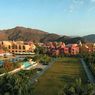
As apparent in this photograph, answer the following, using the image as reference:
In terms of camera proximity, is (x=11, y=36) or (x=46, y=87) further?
(x=11, y=36)

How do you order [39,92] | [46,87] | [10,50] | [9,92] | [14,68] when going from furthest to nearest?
[10,50] < [14,68] < [46,87] < [39,92] < [9,92]

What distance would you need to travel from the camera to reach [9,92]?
15977 mm

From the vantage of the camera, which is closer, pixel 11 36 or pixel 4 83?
pixel 4 83

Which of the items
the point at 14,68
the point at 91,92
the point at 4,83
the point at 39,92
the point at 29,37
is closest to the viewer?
the point at 91,92

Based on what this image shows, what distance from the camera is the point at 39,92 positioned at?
20.7m

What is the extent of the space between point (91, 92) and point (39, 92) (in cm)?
764

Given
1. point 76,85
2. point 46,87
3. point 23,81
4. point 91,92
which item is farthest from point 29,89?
point 46,87

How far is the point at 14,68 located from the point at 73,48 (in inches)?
1594

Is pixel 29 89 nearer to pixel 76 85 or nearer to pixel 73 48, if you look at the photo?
pixel 76 85

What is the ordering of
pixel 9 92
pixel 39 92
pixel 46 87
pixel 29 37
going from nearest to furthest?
pixel 9 92 → pixel 39 92 → pixel 46 87 → pixel 29 37

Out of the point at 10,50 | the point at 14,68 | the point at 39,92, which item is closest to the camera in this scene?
the point at 39,92

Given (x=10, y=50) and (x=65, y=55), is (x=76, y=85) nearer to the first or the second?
(x=65, y=55)

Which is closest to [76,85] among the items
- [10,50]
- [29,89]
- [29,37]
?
[29,89]

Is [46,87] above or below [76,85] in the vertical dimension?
below
